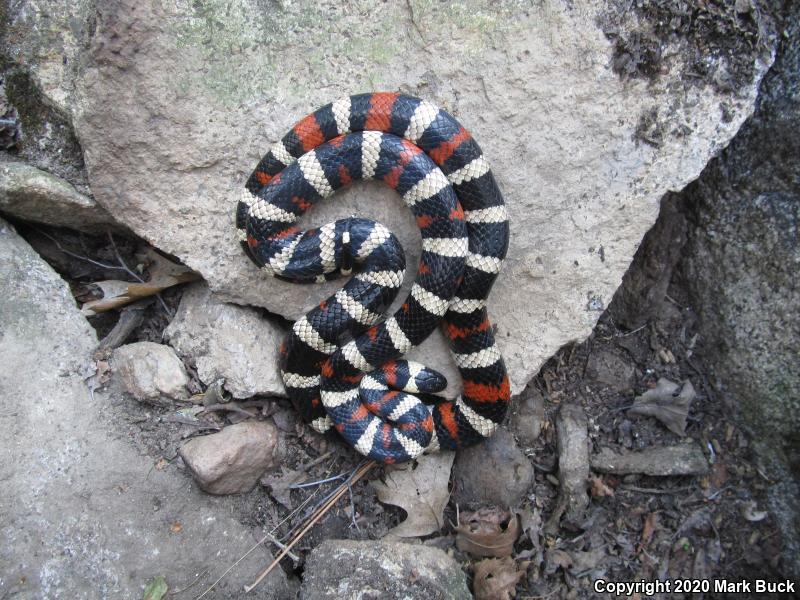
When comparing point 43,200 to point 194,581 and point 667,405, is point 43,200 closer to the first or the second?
point 194,581

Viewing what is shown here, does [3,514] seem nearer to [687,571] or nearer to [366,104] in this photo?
[366,104]

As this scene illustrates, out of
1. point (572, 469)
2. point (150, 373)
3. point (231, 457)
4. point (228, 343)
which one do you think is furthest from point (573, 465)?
point (150, 373)

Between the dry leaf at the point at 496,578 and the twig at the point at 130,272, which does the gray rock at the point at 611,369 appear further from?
the twig at the point at 130,272

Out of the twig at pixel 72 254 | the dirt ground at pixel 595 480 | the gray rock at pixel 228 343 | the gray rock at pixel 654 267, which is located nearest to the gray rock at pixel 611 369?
the dirt ground at pixel 595 480

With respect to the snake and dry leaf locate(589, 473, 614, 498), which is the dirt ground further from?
the snake

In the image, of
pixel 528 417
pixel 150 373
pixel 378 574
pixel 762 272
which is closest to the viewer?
pixel 378 574

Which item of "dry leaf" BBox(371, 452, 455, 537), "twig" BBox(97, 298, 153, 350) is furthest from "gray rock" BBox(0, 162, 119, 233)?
"dry leaf" BBox(371, 452, 455, 537)

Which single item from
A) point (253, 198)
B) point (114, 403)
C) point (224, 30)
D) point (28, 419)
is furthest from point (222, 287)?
point (224, 30)
